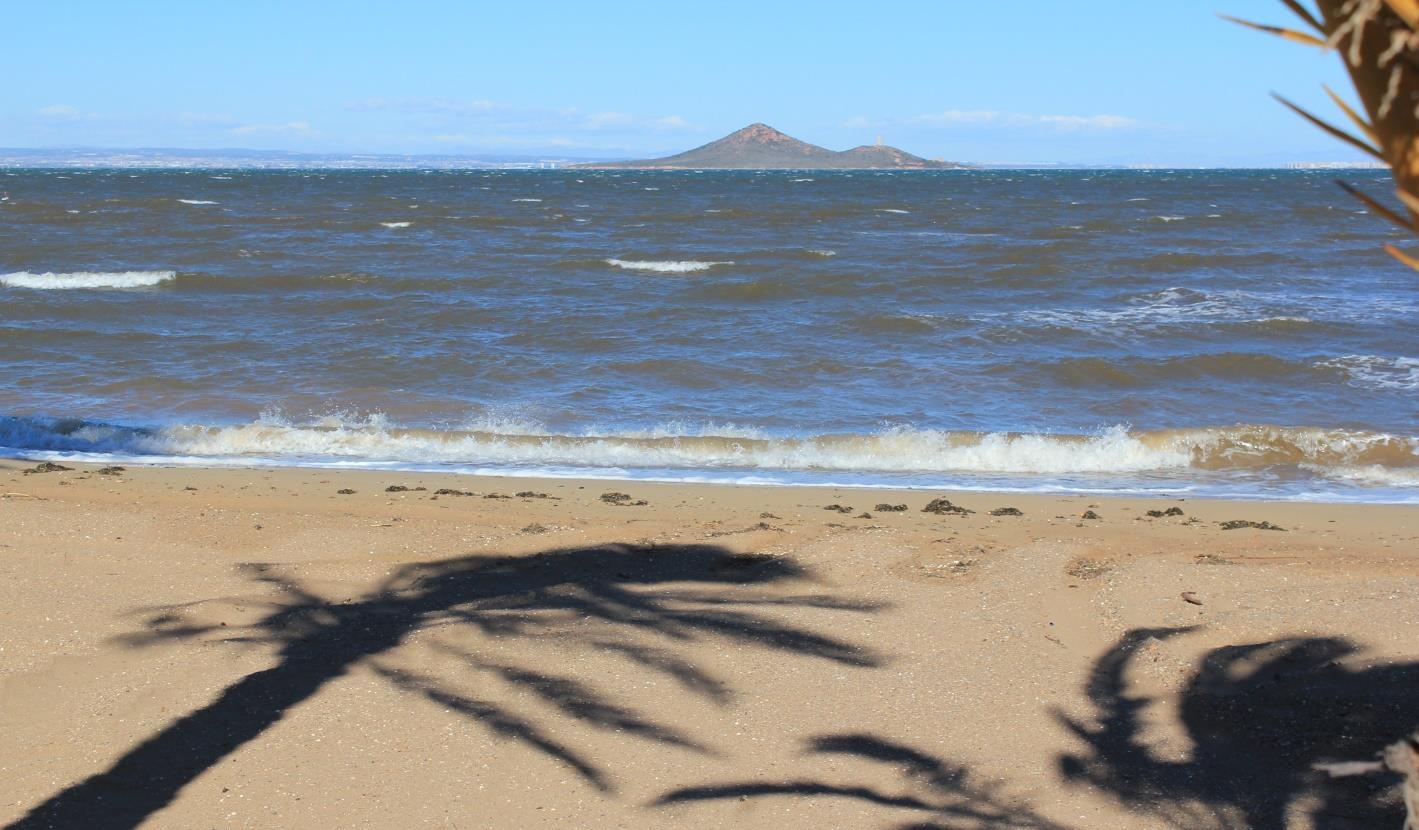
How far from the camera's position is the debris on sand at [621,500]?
27.0 ft

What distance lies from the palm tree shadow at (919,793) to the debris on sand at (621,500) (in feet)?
13.9

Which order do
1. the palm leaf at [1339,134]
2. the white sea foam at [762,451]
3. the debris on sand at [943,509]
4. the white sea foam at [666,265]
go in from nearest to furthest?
the palm leaf at [1339,134]
the debris on sand at [943,509]
the white sea foam at [762,451]
the white sea foam at [666,265]

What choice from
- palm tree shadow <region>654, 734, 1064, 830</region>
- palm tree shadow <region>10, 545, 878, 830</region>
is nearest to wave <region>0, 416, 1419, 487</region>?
palm tree shadow <region>10, 545, 878, 830</region>

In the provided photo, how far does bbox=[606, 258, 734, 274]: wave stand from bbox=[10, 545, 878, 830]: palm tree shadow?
18056 mm

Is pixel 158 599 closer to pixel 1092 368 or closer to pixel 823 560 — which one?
pixel 823 560

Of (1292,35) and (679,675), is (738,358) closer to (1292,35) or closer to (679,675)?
(679,675)

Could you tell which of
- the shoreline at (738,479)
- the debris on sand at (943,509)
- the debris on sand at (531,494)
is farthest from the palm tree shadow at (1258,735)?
the debris on sand at (531,494)

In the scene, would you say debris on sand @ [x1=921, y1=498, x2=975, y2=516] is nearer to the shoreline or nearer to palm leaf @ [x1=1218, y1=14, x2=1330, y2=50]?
the shoreline

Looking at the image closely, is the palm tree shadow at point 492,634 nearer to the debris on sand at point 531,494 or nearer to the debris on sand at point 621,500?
the debris on sand at point 621,500

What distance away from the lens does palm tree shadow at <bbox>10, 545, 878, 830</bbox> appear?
3.94 m

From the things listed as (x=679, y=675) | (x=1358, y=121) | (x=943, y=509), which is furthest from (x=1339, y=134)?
(x=943, y=509)

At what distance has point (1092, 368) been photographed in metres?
13.7

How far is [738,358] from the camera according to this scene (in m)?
14.5

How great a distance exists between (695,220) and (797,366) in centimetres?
2662
